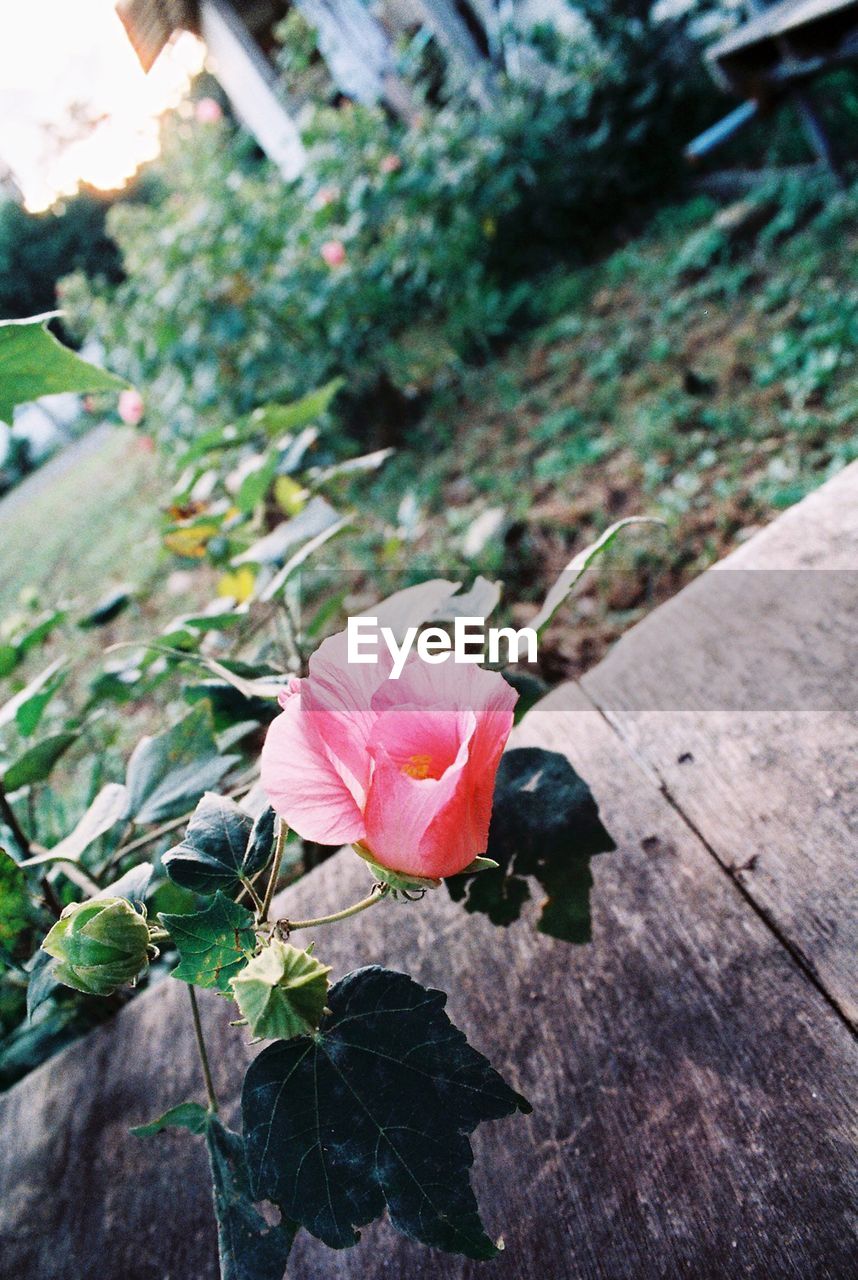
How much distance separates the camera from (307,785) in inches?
16.8

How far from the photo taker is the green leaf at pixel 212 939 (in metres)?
0.45

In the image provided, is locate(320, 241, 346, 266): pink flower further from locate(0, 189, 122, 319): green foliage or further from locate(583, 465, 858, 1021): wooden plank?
locate(0, 189, 122, 319): green foliage

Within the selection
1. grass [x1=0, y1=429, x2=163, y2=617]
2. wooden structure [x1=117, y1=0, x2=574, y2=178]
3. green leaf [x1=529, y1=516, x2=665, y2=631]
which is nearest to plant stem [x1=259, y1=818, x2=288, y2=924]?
green leaf [x1=529, y1=516, x2=665, y2=631]

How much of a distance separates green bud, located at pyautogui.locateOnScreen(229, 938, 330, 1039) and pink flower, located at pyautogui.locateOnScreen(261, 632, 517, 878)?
66mm

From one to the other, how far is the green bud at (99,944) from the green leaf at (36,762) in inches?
18.1

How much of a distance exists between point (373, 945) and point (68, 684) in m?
2.98

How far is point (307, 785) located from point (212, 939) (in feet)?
0.39

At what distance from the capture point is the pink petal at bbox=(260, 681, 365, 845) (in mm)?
Result: 420

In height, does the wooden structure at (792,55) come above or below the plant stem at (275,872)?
below

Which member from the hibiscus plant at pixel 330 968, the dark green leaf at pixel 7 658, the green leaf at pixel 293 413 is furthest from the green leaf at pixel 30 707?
the green leaf at pixel 293 413

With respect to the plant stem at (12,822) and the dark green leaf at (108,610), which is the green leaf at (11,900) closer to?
the plant stem at (12,822)

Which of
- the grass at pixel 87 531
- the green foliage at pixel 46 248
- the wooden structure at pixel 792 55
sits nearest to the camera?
the wooden structure at pixel 792 55

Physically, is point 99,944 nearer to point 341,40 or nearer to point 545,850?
point 545,850

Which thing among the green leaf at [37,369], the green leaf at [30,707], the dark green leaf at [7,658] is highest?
the green leaf at [37,369]
